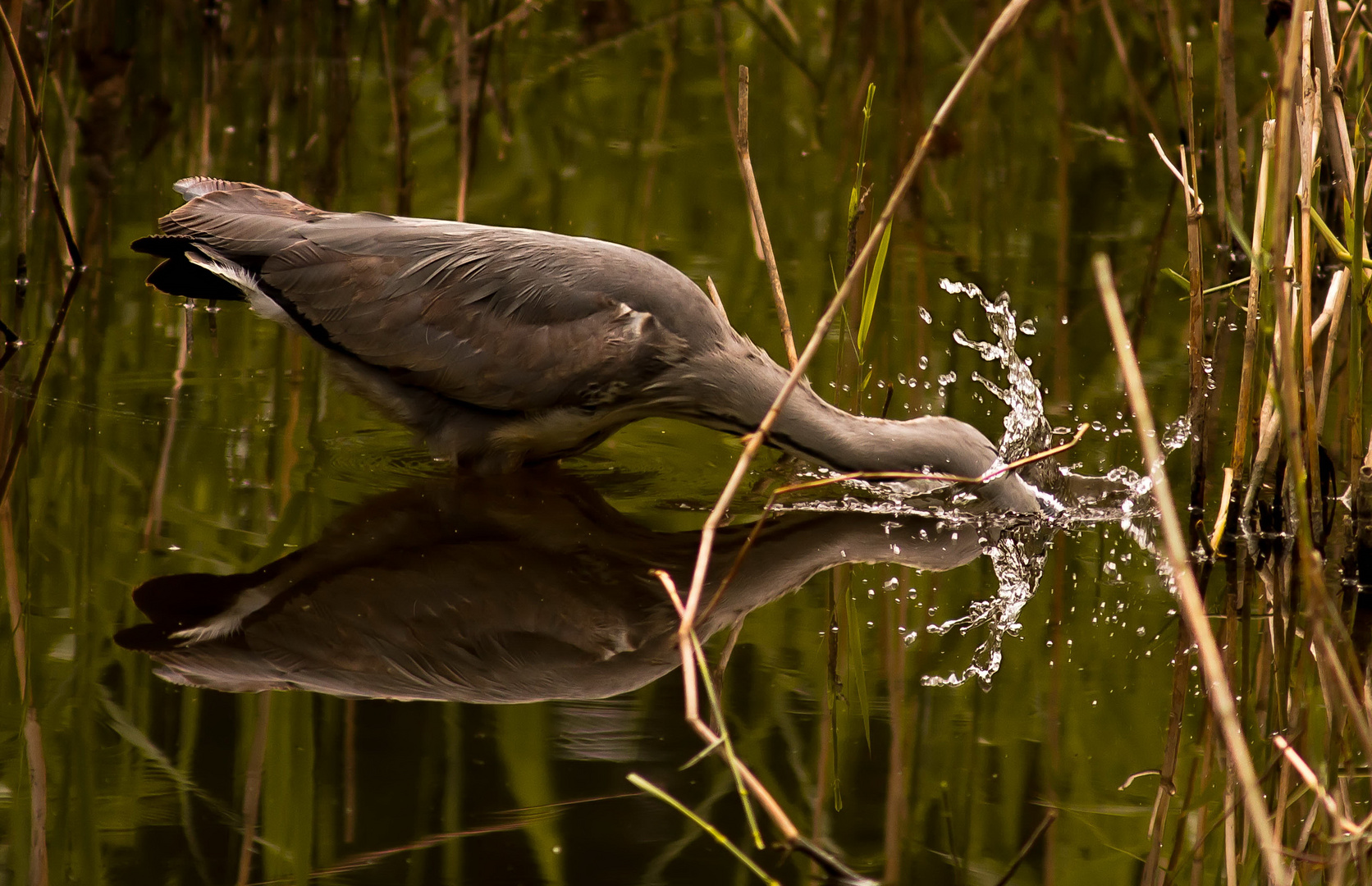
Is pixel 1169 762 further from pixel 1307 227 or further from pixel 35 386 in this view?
pixel 35 386

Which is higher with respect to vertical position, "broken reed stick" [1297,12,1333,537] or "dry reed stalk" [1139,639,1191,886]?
"broken reed stick" [1297,12,1333,537]

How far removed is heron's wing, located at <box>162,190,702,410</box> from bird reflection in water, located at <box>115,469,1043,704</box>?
0.36 meters

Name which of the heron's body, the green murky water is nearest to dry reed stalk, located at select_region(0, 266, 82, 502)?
the green murky water

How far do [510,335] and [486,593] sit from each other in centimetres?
111

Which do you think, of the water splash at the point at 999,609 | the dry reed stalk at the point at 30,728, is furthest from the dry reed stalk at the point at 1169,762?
the dry reed stalk at the point at 30,728

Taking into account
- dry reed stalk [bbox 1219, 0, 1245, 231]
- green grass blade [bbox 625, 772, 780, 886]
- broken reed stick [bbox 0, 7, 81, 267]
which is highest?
dry reed stalk [bbox 1219, 0, 1245, 231]

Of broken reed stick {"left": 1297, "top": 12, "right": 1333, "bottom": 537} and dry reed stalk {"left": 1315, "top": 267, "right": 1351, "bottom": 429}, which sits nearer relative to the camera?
broken reed stick {"left": 1297, "top": 12, "right": 1333, "bottom": 537}

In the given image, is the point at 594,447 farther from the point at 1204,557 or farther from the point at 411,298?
the point at 1204,557

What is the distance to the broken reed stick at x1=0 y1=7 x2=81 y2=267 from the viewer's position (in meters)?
5.04

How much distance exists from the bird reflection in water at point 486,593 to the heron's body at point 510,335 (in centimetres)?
21

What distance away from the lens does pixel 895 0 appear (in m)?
9.91

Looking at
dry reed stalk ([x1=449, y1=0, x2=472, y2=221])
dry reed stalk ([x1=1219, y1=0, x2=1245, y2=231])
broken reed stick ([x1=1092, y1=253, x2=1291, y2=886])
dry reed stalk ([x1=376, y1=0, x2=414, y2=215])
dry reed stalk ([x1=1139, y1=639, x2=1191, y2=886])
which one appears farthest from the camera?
dry reed stalk ([x1=449, y1=0, x2=472, y2=221])

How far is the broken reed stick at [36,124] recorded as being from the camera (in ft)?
16.5

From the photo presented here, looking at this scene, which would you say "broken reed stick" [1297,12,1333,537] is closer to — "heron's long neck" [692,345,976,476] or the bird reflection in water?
the bird reflection in water
